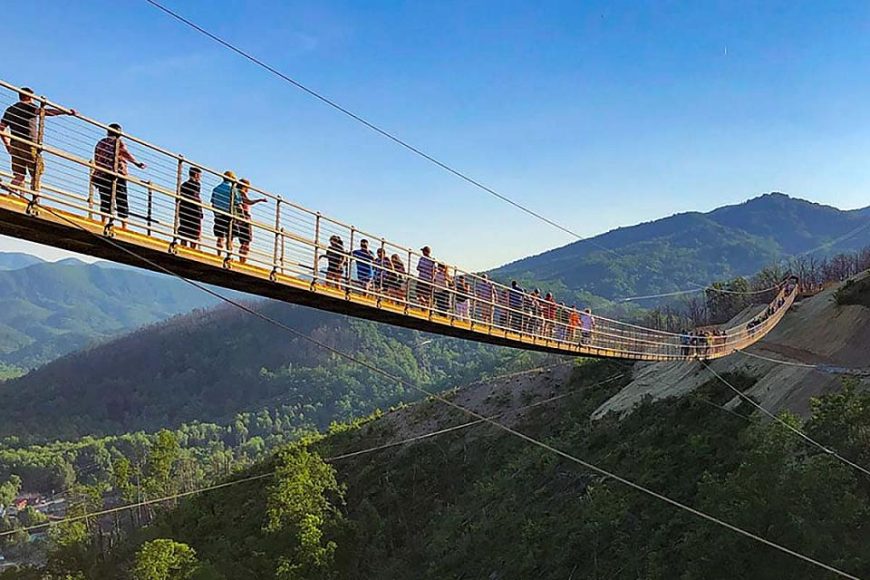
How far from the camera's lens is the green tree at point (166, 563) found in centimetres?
2990

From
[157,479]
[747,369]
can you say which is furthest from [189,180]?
[157,479]

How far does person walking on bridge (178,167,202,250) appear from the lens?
791cm

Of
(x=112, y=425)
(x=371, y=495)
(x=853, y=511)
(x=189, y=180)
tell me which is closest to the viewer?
(x=189, y=180)

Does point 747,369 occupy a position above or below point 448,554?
above

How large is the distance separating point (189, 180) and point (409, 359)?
628 feet

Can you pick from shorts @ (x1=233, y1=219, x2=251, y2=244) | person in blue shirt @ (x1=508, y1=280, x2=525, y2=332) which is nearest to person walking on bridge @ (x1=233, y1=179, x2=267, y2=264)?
shorts @ (x1=233, y1=219, x2=251, y2=244)

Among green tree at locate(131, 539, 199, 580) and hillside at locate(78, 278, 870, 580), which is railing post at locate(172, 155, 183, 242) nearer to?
hillside at locate(78, 278, 870, 580)

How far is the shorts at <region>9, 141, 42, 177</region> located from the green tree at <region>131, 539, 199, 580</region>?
27529 millimetres

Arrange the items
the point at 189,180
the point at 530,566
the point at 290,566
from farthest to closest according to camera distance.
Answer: the point at 290,566 → the point at 530,566 → the point at 189,180

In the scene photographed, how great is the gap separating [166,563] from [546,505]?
17264 mm

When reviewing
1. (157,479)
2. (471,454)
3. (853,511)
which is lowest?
(157,479)

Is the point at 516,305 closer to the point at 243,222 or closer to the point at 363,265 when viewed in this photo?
the point at 363,265

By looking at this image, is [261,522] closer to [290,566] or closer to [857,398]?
[290,566]

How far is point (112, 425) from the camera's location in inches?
7151
